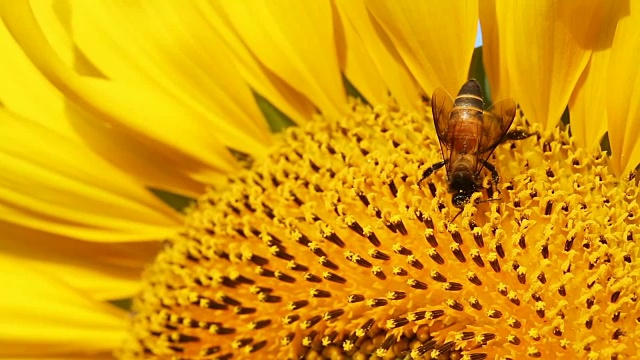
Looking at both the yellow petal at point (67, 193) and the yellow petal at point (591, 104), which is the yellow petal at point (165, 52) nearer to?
the yellow petal at point (67, 193)

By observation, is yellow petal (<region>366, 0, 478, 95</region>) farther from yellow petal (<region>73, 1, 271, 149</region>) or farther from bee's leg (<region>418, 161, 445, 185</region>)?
yellow petal (<region>73, 1, 271, 149</region>)

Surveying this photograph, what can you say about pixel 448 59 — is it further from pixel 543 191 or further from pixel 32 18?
pixel 32 18

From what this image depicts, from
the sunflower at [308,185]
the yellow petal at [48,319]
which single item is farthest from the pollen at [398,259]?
the yellow petal at [48,319]

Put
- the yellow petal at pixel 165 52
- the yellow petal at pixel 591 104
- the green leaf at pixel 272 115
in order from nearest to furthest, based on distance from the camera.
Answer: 1. the yellow petal at pixel 591 104
2. the yellow petal at pixel 165 52
3. the green leaf at pixel 272 115

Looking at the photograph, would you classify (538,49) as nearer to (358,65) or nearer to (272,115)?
(358,65)

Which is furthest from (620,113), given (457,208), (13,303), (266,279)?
(13,303)

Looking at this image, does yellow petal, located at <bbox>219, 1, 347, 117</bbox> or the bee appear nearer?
the bee

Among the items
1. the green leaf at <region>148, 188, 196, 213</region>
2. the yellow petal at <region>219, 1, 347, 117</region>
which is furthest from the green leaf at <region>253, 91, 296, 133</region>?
the green leaf at <region>148, 188, 196, 213</region>
